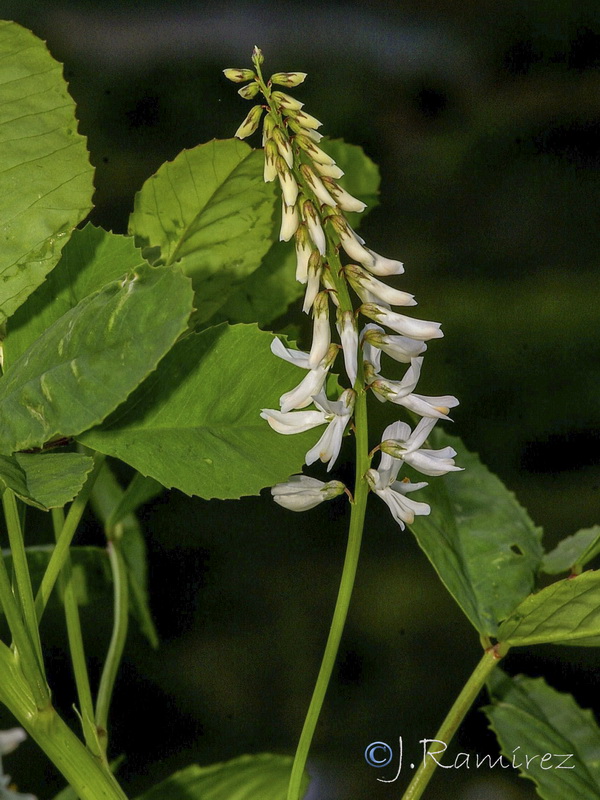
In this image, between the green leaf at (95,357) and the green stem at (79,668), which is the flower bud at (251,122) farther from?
the green stem at (79,668)

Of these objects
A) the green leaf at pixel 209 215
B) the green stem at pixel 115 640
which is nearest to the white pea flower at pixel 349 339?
the green leaf at pixel 209 215

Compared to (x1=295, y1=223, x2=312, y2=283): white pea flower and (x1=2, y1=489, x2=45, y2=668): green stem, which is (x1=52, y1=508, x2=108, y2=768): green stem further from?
(x1=295, y1=223, x2=312, y2=283): white pea flower

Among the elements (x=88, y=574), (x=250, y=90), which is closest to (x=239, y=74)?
(x=250, y=90)

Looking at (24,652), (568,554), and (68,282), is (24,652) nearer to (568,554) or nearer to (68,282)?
(68,282)

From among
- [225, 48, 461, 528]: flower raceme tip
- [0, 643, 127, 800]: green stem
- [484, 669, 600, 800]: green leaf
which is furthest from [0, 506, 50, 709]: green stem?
[484, 669, 600, 800]: green leaf

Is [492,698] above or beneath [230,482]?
beneath

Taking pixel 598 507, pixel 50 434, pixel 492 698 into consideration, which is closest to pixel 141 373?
pixel 50 434

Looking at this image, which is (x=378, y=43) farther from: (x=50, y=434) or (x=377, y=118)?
(x=50, y=434)
